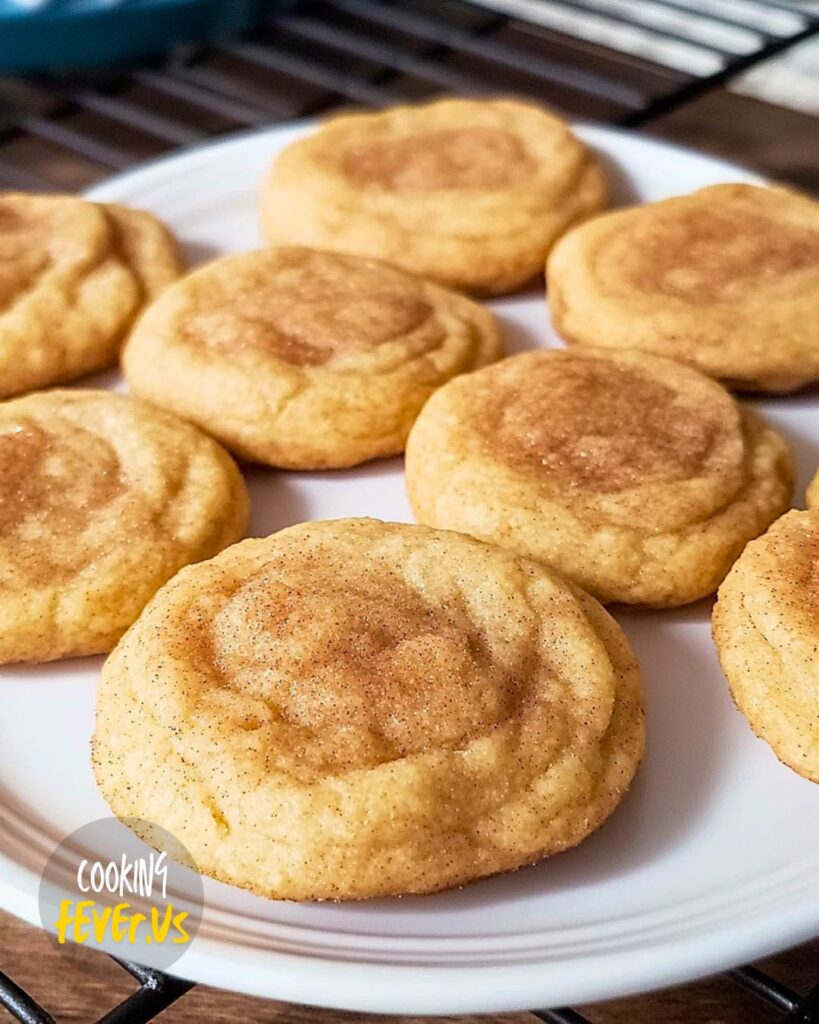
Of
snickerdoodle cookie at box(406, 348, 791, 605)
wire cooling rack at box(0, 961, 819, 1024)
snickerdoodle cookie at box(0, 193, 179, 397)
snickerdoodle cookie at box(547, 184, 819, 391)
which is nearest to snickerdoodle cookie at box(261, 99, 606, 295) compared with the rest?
snickerdoodle cookie at box(547, 184, 819, 391)

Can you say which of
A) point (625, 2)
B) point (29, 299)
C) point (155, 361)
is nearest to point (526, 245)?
point (155, 361)

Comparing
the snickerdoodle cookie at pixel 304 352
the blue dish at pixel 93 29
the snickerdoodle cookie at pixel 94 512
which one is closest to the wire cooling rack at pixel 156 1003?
the snickerdoodle cookie at pixel 94 512

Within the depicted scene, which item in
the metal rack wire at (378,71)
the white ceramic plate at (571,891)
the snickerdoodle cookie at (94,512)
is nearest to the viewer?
the white ceramic plate at (571,891)

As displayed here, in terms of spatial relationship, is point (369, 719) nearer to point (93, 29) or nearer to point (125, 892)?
point (125, 892)

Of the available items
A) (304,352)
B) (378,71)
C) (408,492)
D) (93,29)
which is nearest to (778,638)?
(408,492)

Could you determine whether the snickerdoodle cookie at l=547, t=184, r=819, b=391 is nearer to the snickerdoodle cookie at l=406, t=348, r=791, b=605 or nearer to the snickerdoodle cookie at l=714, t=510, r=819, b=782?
the snickerdoodle cookie at l=406, t=348, r=791, b=605

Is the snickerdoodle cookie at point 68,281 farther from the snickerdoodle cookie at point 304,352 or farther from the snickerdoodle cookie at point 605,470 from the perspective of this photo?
the snickerdoodle cookie at point 605,470

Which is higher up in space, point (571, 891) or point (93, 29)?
point (93, 29)
